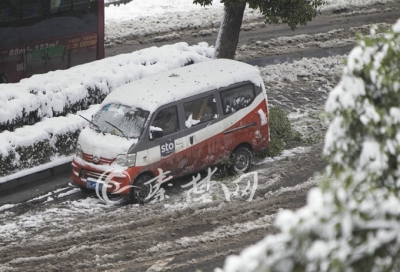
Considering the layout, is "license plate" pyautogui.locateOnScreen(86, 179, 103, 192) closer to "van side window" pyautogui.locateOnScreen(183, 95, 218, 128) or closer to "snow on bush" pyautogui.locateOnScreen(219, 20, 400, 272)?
"van side window" pyautogui.locateOnScreen(183, 95, 218, 128)

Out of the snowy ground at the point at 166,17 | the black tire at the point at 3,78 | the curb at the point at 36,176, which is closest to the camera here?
the curb at the point at 36,176

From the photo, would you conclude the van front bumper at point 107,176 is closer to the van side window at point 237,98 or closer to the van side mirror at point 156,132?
the van side mirror at point 156,132

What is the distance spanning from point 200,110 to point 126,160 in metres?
1.66

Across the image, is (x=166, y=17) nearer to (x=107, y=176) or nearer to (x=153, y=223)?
(x=107, y=176)

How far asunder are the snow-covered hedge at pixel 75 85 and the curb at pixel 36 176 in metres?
0.97

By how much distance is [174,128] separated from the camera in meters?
12.6

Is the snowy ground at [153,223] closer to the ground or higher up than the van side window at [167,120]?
closer to the ground

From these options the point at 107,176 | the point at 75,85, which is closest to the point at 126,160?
the point at 107,176

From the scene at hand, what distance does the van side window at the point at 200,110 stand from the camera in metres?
12.7

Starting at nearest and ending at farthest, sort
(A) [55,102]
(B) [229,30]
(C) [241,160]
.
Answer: (C) [241,160]
(A) [55,102]
(B) [229,30]

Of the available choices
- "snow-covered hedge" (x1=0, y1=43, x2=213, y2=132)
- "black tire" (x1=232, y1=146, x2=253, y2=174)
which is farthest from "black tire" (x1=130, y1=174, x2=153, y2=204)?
"snow-covered hedge" (x1=0, y1=43, x2=213, y2=132)

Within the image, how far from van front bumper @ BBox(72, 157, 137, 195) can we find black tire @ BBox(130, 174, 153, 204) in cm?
12

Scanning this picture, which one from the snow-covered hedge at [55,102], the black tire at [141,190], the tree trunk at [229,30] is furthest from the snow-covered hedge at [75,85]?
the black tire at [141,190]

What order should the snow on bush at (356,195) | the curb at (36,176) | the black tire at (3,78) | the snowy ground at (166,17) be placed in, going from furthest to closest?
the snowy ground at (166,17), the black tire at (3,78), the curb at (36,176), the snow on bush at (356,195)
